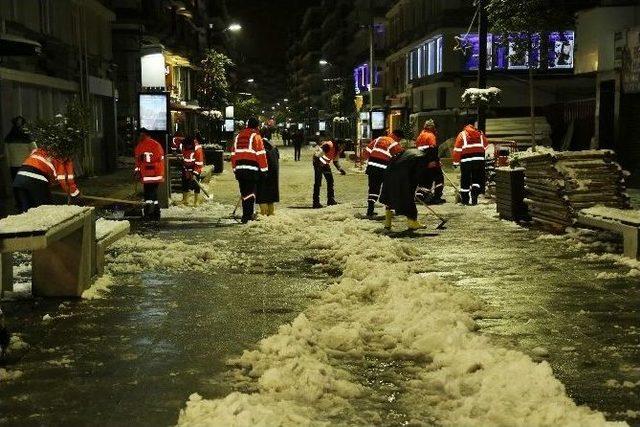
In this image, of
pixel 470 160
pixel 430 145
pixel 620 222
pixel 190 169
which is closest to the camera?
pixel 620 222

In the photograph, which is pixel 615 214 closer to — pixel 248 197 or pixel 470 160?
pixel 248 197

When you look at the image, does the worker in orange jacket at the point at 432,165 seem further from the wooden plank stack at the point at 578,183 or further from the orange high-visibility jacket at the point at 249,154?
the wooden plank stack at the point at 578,183

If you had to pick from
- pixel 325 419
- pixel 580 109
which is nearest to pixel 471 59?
pixel 580 109

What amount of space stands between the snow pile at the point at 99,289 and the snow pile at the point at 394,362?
226 cm

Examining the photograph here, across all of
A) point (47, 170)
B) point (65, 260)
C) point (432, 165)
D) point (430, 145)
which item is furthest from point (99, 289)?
point (432, 165)

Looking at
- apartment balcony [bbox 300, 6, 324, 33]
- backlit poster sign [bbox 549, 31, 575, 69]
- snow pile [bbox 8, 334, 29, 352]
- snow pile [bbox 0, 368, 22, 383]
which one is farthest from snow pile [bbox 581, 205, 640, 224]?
apartment balcony [bbox 300, 6, 324, 33]

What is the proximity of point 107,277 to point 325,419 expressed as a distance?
5267mm

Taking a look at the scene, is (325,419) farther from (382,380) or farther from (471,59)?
(471,59)

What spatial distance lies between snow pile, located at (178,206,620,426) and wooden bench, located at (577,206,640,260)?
2.81 m

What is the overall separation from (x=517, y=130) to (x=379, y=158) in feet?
66.9

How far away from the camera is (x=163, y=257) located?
35.2 feet

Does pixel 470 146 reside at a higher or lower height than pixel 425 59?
lower

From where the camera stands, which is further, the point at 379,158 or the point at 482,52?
the point at 482,52

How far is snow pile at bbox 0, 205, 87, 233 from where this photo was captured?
6738 mm
